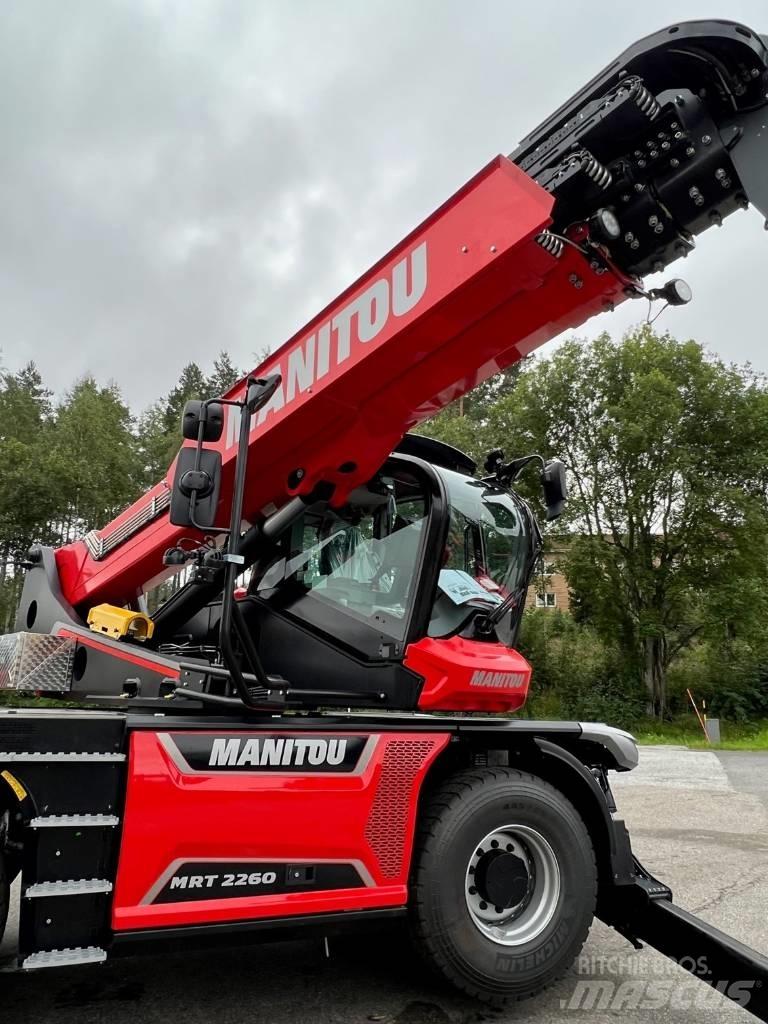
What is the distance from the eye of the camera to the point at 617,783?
10547 mm

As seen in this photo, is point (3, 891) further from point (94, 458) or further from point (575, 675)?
point (94, 458)

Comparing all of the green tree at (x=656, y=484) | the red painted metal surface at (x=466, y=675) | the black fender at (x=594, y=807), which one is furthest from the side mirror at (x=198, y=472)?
the green tree at (x=656, y=484)

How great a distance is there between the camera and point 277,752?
309 centimetres

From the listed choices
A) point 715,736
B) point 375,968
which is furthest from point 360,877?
point 715,736

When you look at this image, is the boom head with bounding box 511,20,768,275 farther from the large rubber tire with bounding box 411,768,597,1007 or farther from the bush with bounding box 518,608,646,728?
the bush with bounding box 518,608,646,728

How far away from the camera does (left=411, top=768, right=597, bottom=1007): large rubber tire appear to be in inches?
126

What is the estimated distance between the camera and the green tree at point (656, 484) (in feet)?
69.2

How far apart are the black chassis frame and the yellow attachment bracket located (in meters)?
1.05

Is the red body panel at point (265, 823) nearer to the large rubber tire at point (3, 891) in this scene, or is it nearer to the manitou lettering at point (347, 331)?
the large rubber tire at point (3, 891)

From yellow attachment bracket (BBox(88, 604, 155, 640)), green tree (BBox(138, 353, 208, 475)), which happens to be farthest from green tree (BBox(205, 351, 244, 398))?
yellow attachment bracket (BBox(88, 604, 155, 640))

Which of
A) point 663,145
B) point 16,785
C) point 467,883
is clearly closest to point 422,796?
point 467,883

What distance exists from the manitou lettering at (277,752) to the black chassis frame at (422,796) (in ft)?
0.22

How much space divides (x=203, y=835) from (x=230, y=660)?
0.66 meters

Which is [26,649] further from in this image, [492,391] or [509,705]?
[492,391]
